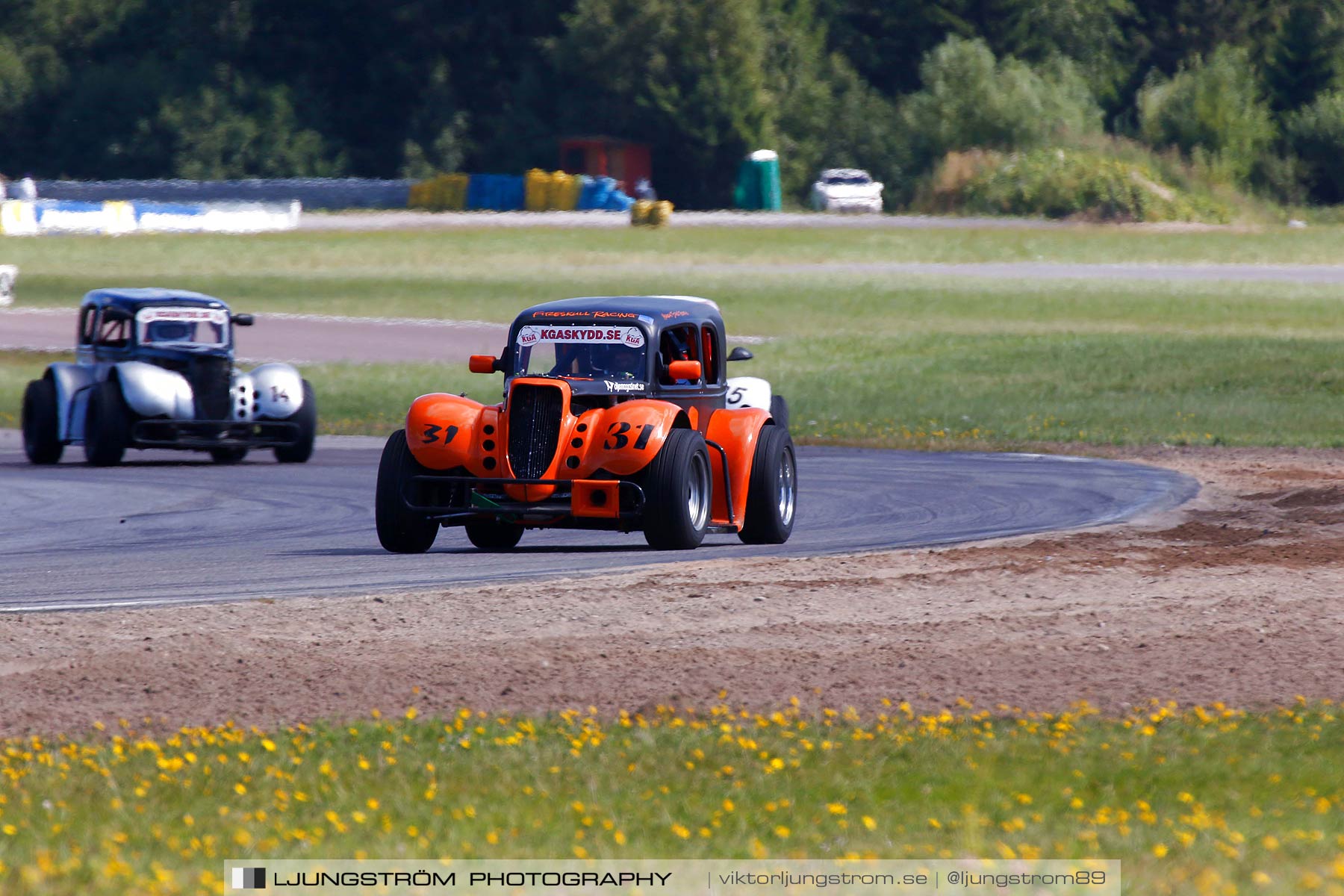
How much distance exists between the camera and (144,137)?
286 feet

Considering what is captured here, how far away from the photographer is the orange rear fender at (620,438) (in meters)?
12.9

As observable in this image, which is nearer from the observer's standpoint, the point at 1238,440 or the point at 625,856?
the point at 625,856

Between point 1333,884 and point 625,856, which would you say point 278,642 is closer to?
point 625,856

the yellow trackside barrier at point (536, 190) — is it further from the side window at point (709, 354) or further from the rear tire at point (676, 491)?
the rear tire at point (676, 491)

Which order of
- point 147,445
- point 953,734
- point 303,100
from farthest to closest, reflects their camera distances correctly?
1. point 303,100
2. point 147,445
3. point 953,734

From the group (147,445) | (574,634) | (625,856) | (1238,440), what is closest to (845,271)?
(1238,440)

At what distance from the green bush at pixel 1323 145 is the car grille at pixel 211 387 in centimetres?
6683

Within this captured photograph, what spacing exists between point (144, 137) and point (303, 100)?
7.80 meters

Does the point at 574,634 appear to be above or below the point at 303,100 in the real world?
below

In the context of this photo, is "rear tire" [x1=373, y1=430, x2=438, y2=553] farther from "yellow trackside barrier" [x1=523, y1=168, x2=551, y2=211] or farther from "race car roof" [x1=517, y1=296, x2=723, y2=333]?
"yellow trackside barrier" [x1=523, y1=168, x2=551, y2=211]

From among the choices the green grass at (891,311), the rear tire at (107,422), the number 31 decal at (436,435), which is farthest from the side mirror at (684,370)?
the green grass at (891,311)

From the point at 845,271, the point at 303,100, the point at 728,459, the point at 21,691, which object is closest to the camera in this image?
the point at 21,691

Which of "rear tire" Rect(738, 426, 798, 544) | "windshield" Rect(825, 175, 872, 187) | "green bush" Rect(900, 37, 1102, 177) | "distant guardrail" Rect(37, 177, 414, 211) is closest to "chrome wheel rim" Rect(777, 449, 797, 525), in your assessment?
"rear tire" Rect(738, 426, 798, 544)

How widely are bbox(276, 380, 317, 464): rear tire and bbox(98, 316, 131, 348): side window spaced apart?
6.59 feet
